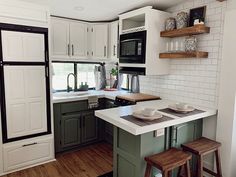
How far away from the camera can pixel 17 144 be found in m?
2.57

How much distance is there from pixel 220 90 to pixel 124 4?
1.71m

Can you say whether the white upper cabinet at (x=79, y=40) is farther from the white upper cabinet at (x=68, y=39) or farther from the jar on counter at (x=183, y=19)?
the jar on counter at (x=183, y=19)

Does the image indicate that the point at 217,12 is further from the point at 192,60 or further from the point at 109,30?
the point at 109,30

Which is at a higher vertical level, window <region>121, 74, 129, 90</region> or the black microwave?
the black microwave

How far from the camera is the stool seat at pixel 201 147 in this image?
1.95 metres

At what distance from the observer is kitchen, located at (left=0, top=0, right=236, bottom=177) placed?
6.93 ft

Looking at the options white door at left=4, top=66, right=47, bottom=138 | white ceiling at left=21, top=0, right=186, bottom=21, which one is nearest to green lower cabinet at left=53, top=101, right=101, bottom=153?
white door at left=4, top=66, right=47, bottom=138

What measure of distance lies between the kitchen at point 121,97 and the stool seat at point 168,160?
6 cm

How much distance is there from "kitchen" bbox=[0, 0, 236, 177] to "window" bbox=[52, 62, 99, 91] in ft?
1.12

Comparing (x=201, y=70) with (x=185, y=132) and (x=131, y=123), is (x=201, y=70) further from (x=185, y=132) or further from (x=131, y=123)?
(x=131, y=123)

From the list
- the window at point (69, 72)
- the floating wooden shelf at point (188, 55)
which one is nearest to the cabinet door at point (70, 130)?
the window at point (69, 72)

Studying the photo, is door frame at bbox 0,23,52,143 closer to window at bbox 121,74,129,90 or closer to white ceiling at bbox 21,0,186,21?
white ceiling at bbox 21,0,186,21

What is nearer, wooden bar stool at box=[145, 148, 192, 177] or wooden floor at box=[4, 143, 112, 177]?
wooden bar stool at box=[145, 148, 192, 177]

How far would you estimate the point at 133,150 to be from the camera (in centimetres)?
188
